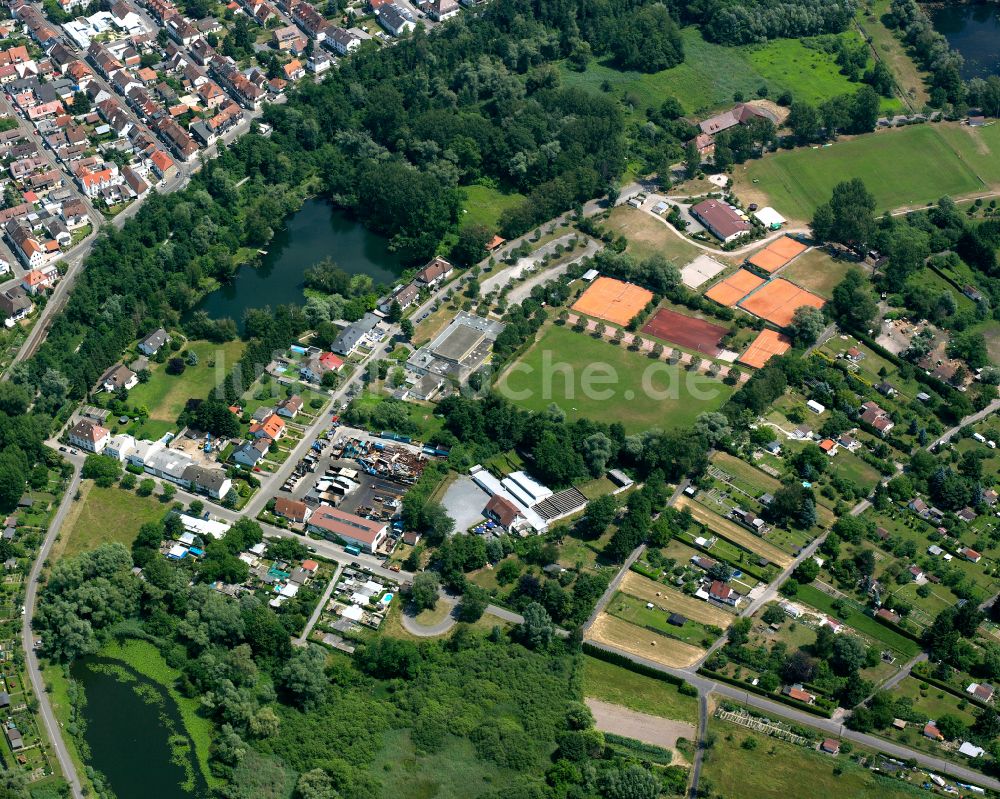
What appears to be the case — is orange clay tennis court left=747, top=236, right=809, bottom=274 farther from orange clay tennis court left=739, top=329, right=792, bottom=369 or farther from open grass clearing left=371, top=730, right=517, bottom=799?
open grass clearing left=371, top=730, right=517, bottom=799

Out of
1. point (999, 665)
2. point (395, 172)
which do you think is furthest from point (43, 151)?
point (999, 665)

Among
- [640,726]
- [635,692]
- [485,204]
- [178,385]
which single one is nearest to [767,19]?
[485,204]

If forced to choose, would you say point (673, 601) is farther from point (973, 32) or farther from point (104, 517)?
point (973, 32)

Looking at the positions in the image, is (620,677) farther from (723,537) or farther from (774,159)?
(774,159)

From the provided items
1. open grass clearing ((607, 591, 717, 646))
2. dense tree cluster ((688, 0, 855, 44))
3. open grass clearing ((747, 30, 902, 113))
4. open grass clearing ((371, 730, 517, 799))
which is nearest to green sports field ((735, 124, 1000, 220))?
open grass clearing ((747, 30, 902, 113))

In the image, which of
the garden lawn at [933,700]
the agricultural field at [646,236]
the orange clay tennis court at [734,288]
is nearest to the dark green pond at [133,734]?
the garden lawn at [933,700]

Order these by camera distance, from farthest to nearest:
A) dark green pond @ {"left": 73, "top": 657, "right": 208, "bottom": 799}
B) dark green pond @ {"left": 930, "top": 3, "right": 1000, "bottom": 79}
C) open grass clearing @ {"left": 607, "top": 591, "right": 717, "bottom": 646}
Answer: dark green pond @ {"left": 930, "top": 3, "right": 1000, "bottom": 79}
open grass clearing @ {"left": 607, "top": 591, "right": 717, "bottom": 646}
dark green pond @ {"left": 73, "top": 657, "right": 208, "bottom": 799}
